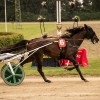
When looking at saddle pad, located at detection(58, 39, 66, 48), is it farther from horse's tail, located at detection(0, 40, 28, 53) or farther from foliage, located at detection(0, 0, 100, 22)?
foliage, located at detection(0, 0, 100, 22)

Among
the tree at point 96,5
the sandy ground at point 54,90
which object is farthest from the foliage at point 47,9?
the sandy ground at point 54,90

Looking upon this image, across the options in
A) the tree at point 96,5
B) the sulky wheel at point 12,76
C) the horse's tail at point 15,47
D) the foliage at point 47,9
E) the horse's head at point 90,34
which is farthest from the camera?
the tree at point 96,5

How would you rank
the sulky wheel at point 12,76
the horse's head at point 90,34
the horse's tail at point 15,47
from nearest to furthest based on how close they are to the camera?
the sulky wheel at point 12,76, the horse's tail at point 15,47, the horse's head at point 90,34

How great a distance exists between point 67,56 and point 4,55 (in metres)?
1.84

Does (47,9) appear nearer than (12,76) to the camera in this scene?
No

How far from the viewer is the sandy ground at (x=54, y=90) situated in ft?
28.8

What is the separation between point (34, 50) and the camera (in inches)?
441

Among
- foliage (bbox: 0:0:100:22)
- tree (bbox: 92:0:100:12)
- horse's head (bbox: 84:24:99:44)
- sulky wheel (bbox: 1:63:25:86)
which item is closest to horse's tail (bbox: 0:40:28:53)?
sulky wheel (bbox: 1:63:25:86)

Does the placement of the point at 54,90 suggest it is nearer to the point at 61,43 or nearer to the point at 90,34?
the point at 61,43

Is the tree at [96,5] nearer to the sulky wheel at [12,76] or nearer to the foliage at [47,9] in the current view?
the foliage at [47,9]

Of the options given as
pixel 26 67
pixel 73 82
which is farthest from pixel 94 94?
pixel 26 67

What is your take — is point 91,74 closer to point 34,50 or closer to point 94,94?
point 34,50

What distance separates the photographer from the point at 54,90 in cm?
973

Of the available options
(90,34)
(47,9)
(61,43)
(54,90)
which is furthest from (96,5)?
(54,90)
